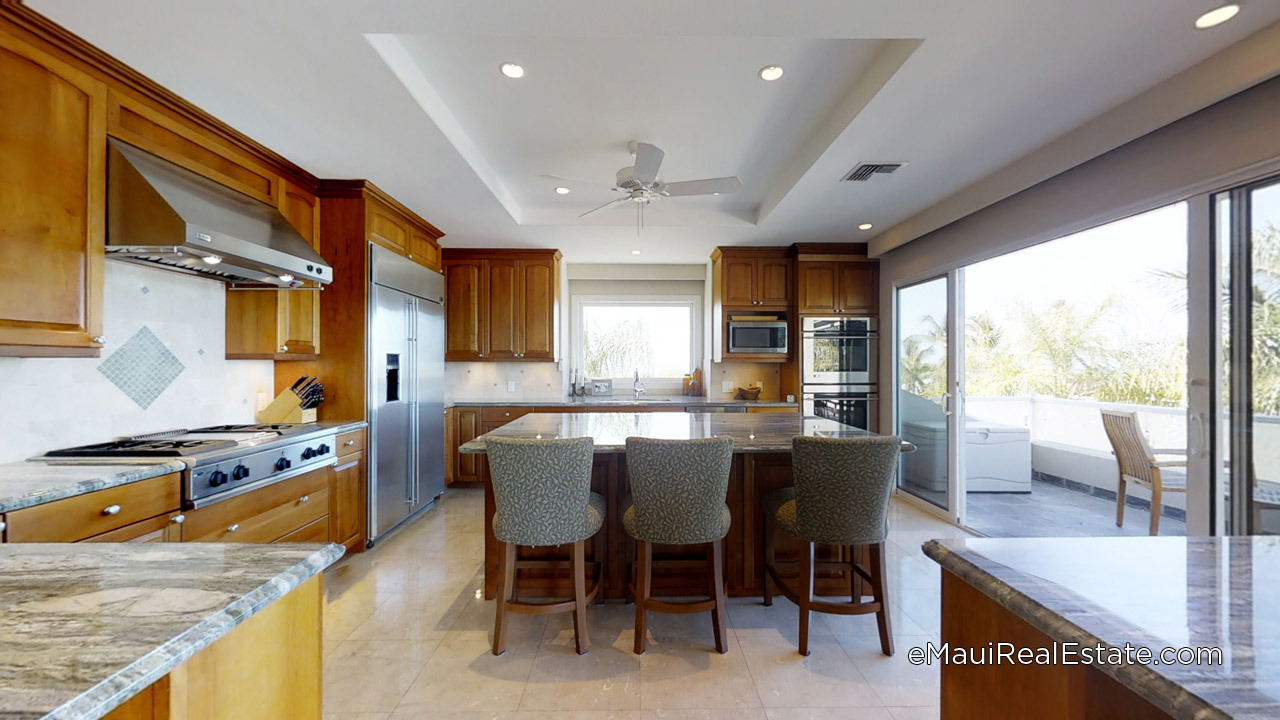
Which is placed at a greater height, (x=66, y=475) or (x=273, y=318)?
(x=273, y=318)

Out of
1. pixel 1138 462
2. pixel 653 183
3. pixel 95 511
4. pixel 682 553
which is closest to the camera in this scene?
pixel 95 511

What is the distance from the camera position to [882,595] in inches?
82.0

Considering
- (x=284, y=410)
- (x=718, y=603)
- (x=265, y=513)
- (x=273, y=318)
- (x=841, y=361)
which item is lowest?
(x=718, y=603)

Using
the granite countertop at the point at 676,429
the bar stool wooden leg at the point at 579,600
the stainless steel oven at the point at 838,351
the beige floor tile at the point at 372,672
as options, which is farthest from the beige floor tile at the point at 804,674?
the stainless steel oven at the point at 838,351

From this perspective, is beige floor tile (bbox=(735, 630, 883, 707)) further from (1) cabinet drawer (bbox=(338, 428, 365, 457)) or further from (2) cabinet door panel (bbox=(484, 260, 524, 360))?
(2) cabinet door panel (bbox=(484, 260, 524, 360))

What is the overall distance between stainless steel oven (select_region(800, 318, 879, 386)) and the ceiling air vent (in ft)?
6.33

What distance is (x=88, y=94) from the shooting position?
1841 millimetres

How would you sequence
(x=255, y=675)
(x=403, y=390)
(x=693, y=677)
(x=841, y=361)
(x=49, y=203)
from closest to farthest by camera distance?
1. (x=255, y=675)
2. (x=49, y=203)
3. (x=693, y=677)
4. (x=403, y=390)
5. (x=841, y=361)

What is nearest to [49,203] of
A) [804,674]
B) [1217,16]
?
[804,674]

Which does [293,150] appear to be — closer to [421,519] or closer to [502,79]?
[502,79]

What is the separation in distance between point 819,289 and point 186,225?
4.59 metres

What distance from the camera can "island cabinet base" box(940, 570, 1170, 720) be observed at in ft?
2.11

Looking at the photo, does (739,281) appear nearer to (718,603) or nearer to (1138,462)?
(1138,462)

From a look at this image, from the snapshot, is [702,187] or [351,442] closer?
[702,187]
